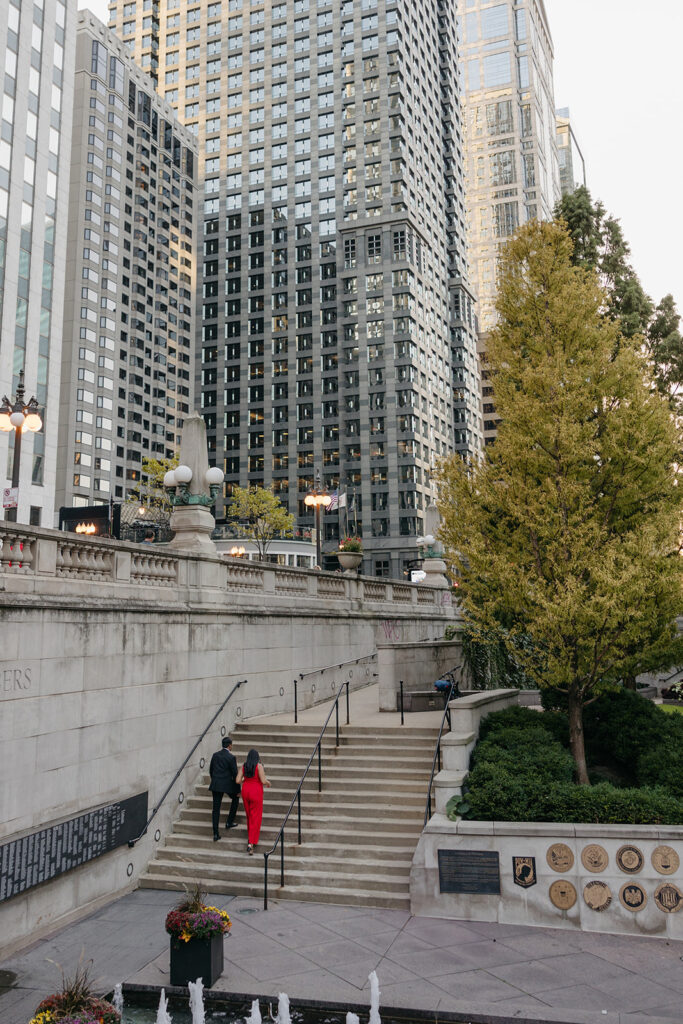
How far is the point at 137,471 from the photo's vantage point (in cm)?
10506

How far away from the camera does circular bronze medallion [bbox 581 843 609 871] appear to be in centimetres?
1134

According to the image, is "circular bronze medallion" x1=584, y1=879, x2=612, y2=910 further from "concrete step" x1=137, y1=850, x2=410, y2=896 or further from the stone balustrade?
the stone balustrade

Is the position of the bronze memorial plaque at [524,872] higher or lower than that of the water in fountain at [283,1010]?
higher

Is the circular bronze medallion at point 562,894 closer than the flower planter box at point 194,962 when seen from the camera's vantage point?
No

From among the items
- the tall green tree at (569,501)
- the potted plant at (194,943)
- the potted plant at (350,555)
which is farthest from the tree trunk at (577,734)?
the potted plant at (350,555)

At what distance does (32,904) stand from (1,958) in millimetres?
803

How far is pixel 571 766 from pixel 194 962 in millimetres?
7196

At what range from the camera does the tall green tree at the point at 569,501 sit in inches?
535

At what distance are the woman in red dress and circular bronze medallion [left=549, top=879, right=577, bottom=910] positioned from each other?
4.84 metres

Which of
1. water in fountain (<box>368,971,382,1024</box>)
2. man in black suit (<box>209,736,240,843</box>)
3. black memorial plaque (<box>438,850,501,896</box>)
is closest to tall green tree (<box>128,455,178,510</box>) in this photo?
man in black suit (<box>209,736,240,843</box>)

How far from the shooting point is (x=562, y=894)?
1132cm

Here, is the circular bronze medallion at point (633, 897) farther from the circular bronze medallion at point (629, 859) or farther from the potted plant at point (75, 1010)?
the potted plant at point (75, 1010)

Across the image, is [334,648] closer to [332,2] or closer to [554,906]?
[554,906]

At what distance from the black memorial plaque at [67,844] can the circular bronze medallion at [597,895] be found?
750 centimetres
